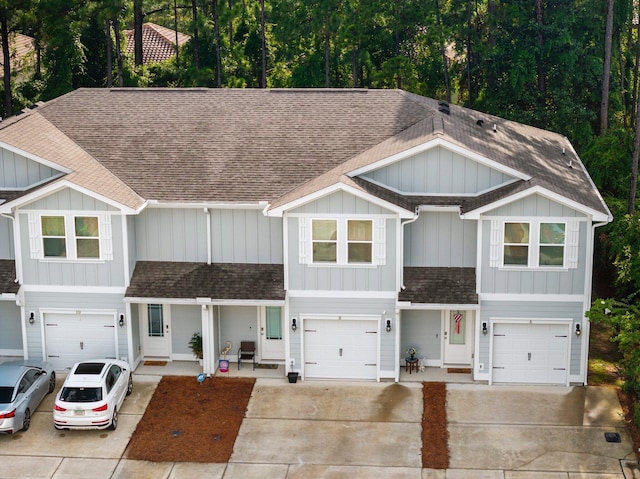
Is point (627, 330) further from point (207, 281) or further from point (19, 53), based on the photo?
point (19, 53)

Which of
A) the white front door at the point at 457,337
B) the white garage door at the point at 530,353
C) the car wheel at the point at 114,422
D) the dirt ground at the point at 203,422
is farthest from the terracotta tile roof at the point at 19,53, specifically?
the white garage door at the point at 530,353

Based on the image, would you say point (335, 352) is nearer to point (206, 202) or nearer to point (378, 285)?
point (378, 285)

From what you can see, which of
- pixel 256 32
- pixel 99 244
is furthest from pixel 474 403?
pixel 256 32

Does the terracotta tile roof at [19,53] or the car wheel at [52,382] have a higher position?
the terracotta tile roof at [19,53]

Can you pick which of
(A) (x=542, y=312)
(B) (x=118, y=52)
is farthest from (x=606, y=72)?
(B) (x=118, y=52)

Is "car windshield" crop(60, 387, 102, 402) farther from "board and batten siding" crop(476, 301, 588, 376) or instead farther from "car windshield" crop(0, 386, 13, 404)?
"board and batten siding" crop(476, 301, 588, 376)

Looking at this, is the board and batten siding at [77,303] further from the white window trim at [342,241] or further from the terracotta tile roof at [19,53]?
the terracotta tile roof at [19,53]
